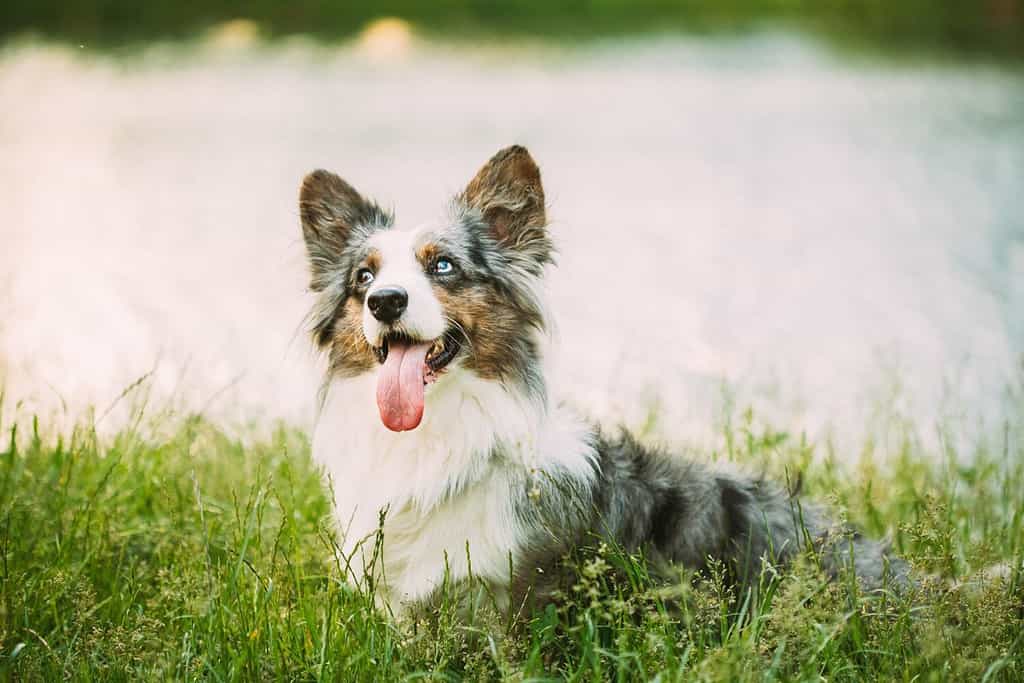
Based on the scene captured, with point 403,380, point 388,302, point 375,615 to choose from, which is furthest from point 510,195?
point 375,615

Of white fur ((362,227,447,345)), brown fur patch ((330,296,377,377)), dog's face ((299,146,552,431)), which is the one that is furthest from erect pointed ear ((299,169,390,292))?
white fur ((362,227,447,345))

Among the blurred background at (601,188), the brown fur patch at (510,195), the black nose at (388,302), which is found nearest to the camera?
the black nose at (388,302)

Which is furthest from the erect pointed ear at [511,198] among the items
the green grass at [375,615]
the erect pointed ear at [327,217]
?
the green grass at [375,615]

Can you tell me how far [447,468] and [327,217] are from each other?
1.26 meters

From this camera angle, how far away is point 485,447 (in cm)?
426

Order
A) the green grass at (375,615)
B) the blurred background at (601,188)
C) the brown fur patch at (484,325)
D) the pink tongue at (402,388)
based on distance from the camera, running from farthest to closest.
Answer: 1. the blurred background at (601,188)
2. the brown fur patch at (484,325)
3. the pink tongue at (402,388)
4. the green grass at (375,615)

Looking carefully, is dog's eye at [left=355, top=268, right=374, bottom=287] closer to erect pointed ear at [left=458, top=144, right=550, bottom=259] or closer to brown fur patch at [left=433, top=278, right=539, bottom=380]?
brown fur patch at [left=433, top=278, right=539, bottom=380]

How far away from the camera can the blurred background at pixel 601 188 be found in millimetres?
6867

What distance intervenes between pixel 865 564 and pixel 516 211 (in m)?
2.02

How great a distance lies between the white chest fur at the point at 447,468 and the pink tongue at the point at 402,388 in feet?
0.52

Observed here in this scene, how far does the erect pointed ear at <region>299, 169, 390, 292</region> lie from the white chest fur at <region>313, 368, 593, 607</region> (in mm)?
620

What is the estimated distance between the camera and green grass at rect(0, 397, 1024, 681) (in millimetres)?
3576

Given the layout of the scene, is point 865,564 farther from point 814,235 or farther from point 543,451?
point 814,235

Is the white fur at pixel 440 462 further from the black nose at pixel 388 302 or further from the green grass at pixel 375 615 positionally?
the green grass at pixel 375 615
